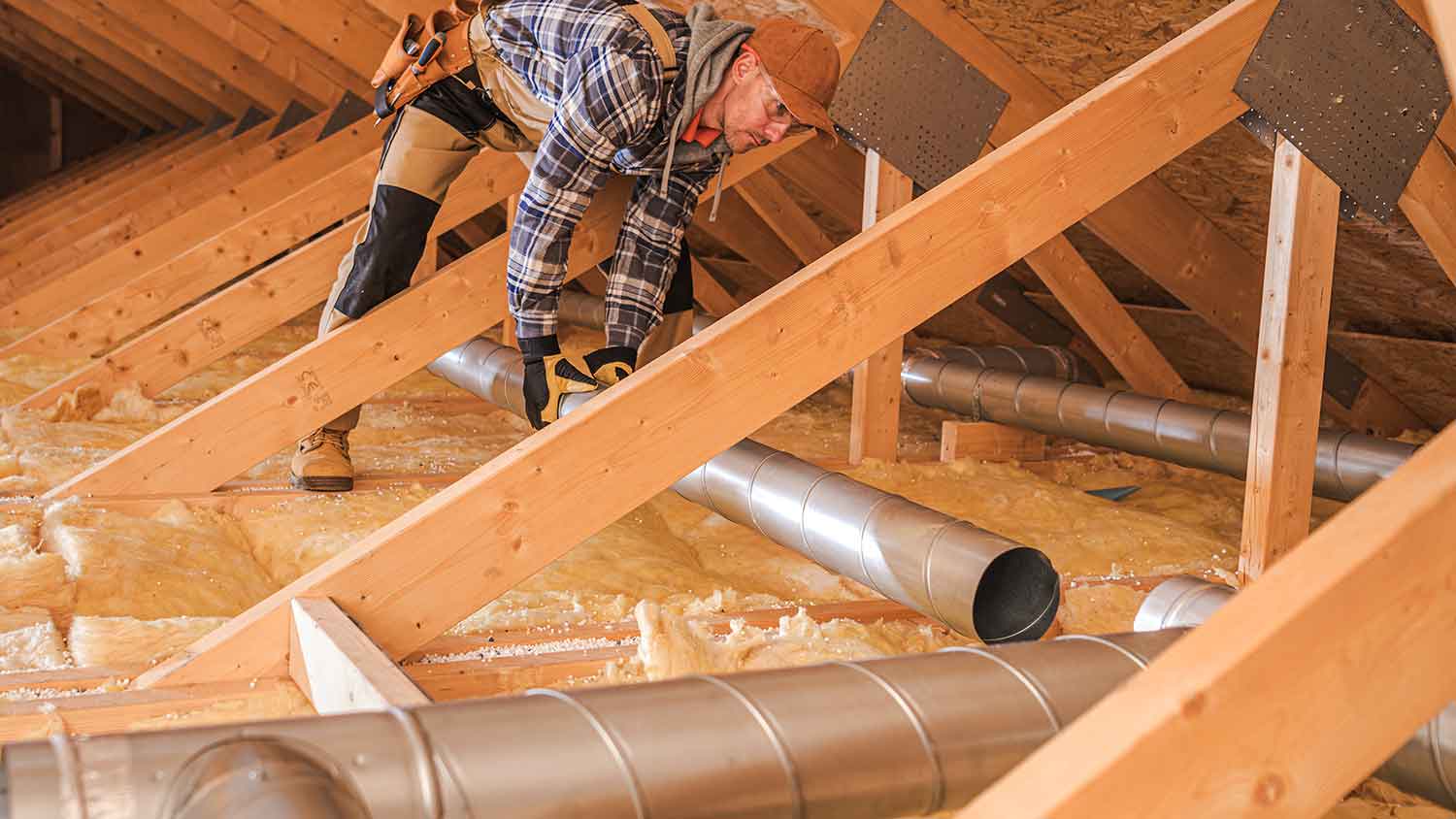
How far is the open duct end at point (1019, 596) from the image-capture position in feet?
6.44

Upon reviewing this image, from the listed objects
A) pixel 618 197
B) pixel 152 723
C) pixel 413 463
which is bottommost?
pixel 152 723

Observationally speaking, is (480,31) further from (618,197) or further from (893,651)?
(893,651)

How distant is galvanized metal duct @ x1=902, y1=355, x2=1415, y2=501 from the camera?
2.97m

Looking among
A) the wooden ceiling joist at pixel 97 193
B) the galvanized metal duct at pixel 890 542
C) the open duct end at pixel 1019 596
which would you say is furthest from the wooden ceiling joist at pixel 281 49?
the open duct end at pixel 1019 596

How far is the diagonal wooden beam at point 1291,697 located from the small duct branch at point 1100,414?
195 centimetres

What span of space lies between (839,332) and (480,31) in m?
1.19

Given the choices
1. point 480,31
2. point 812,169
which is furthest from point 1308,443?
point 812,169

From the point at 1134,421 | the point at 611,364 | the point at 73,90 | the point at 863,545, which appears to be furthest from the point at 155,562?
the point at 73,90

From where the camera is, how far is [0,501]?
2.47 metres

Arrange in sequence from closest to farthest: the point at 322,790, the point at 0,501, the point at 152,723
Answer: the point at 322,790
the point at 152,723
the point at 0,501

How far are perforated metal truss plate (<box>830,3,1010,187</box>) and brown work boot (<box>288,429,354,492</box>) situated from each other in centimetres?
135

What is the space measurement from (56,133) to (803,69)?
12347 millimetres

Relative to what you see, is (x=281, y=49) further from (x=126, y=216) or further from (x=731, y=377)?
(x=731, y=377)

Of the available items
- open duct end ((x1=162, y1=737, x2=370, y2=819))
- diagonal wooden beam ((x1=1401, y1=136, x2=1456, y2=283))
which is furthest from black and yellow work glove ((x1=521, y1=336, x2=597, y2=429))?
diagonal wooden beam ((x1=1401, y1=136, x2=1456, y2=283))
